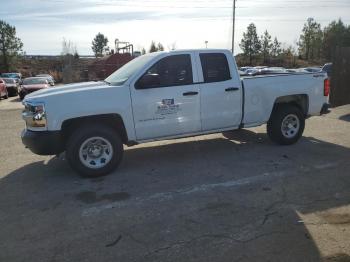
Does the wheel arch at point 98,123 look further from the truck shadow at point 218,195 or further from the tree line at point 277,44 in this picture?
the tree line at point 277,44

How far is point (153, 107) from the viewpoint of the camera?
265 inches

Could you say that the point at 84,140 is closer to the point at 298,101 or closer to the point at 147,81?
the point at 147,81

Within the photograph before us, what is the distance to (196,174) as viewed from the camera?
21.2ft

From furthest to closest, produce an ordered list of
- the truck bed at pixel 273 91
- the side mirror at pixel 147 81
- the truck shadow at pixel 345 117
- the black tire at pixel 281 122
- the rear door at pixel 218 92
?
the truck shadow at pixel 345 117 → the black tire at pixel 281 122 → the truck bed at pixel 273 91 → the rear door at pixel 218 92 → the side mirror at pixel 147 81

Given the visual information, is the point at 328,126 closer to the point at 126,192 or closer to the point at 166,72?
the point at 166,72

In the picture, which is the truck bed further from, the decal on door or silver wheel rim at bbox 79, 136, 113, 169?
silver wheel rim at bbox 79, 136, 113, 169

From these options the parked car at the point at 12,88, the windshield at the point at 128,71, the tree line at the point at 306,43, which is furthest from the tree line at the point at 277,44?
the windshield at the point at 128,71

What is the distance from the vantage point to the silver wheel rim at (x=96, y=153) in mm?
6414

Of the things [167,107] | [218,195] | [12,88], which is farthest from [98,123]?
[12,88]

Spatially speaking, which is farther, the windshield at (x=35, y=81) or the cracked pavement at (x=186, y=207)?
the windshield at (x=35, y=81)

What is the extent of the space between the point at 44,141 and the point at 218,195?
106 inches

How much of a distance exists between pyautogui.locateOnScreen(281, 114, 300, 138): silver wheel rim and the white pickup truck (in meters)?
0.10

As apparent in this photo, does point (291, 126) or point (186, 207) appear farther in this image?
point (291, 126)

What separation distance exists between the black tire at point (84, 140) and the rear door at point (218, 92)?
1.62 m
